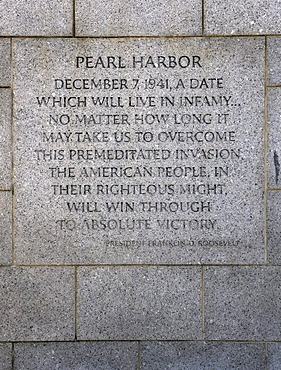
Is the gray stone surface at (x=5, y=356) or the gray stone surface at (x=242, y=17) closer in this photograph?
the gray stone surface at (x=242, y=17)

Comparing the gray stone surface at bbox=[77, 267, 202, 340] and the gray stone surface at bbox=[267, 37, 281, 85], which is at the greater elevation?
the gray stone surface at bbox=[267, 37, 281, 85]

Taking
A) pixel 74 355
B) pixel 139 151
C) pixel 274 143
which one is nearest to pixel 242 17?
pixel 274 143

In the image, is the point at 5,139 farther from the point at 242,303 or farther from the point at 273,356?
the point at 273,356

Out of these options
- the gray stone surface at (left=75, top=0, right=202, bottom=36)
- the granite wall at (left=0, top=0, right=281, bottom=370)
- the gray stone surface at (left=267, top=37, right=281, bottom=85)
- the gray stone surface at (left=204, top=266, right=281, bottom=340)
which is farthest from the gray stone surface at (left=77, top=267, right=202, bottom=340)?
the gray stone surface at (left=75, top=0, right=202, bottom=36)

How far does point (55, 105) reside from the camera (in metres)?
5.92

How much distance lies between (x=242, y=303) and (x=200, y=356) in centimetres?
65

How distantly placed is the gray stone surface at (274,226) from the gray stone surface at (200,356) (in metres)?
0.89

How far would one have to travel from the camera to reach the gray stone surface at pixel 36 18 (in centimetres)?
589

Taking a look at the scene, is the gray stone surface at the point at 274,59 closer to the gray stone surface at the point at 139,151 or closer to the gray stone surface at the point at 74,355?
the gray stone surface at the point at 139,151

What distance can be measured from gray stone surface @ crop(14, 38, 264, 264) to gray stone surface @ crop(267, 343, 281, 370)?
838mm

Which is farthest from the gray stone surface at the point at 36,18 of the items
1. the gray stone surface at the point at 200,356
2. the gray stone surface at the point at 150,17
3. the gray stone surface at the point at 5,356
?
the gray stone surface at the point at 200,356

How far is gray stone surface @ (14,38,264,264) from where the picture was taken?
5.89m

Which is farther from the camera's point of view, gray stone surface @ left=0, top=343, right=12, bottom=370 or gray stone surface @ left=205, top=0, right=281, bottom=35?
gray stone surface @ left=0, top=343, right=12, bottom=370

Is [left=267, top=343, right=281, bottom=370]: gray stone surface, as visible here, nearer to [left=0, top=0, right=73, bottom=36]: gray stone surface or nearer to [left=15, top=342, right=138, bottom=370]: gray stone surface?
[left=15, top=342, right=138, bottom=370]: gray stone surface
